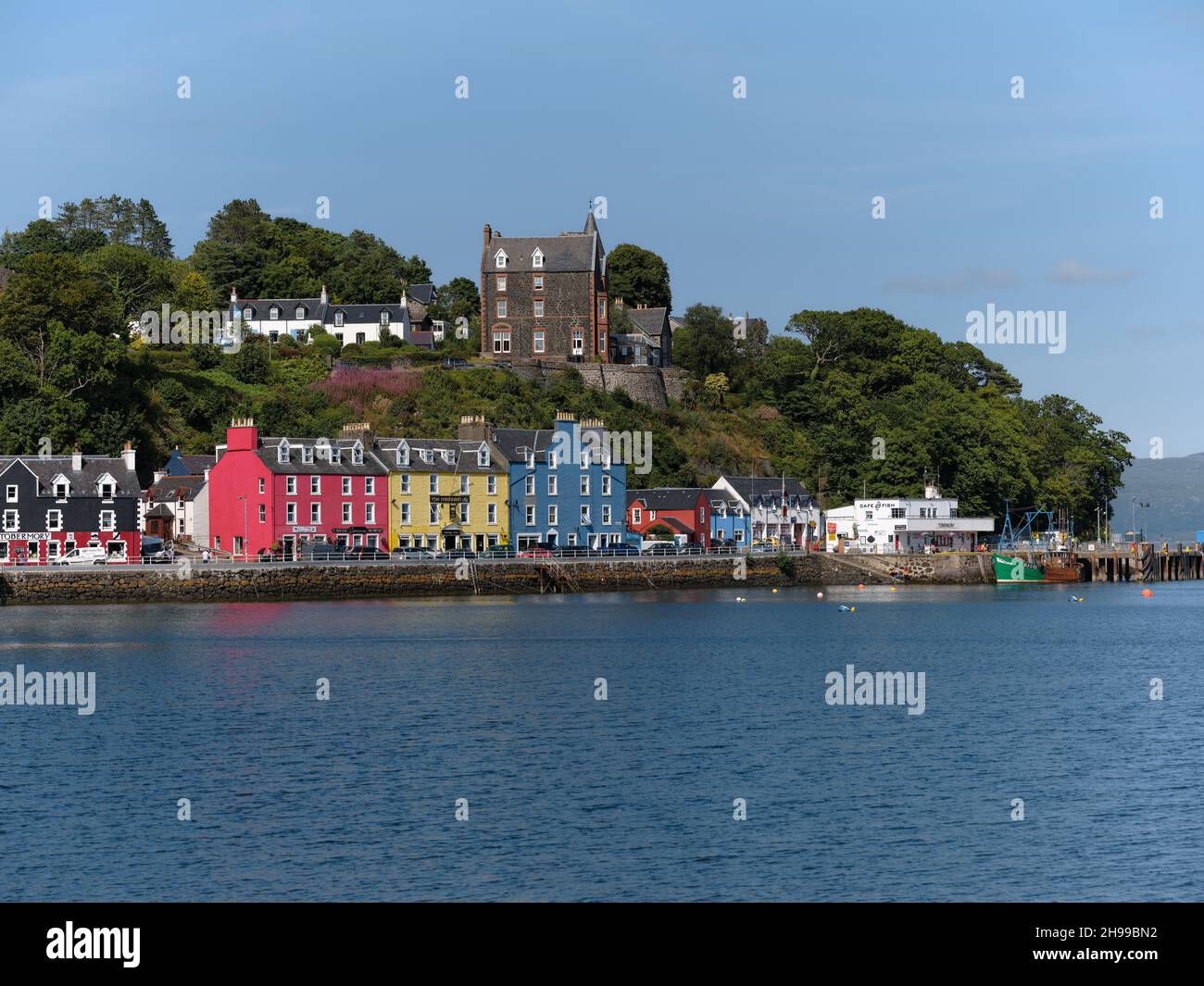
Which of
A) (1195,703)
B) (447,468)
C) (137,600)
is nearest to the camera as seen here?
(1195,703)

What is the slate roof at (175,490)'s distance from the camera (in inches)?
3866

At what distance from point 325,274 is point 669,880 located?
12442 cm

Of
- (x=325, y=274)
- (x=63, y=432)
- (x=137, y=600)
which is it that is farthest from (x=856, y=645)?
(x=325, y=274)

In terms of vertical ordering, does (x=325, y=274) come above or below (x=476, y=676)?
above

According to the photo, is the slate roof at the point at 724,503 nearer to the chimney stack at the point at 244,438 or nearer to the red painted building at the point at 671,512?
the red painted building at the point at 671,512

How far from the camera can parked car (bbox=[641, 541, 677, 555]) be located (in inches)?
4237

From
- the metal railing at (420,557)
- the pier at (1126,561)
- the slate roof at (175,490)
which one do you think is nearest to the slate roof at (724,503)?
the metal railing at (420,557)

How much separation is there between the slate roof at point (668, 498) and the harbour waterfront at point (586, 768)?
43.8 m

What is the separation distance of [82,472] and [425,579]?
66.5 ft

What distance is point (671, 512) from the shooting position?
11662 centimetres

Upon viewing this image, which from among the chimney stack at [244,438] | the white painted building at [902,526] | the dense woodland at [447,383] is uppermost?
the dense woodland at [447,383]

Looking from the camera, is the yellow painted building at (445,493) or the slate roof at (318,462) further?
the yellow painted building at (445,493)

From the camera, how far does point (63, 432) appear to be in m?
99.2

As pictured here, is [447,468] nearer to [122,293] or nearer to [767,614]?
[767,614]
